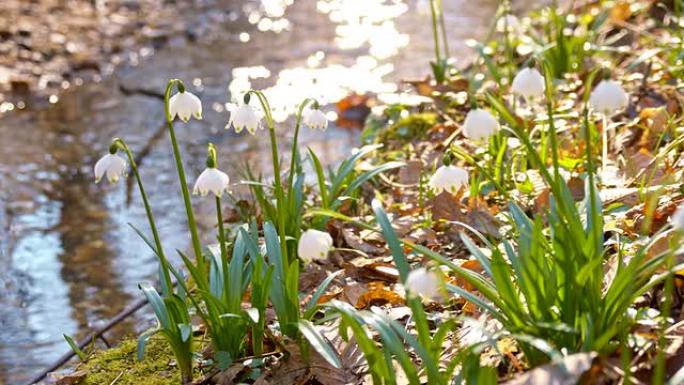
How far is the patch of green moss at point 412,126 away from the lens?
174 inches

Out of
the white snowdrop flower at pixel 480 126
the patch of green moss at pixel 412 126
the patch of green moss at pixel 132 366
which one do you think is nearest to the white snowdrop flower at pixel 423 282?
the white snowdrop flower at pixel 480 126

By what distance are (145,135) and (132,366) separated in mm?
2987

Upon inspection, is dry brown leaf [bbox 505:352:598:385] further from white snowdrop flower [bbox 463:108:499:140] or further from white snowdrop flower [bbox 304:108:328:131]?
white snowdrop flower [bbox 304:108:328:131]

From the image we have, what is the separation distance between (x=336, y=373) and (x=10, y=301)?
1.96 metres

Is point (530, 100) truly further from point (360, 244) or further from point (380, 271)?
point (360, 244)

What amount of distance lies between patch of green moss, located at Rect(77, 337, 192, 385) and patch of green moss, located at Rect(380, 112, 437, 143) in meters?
1.88

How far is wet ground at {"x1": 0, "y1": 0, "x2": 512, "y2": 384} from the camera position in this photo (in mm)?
3873

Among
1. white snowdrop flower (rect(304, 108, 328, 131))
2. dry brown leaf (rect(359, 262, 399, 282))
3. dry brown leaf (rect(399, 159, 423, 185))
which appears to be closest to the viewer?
white snowdrop flower (rect(304, 108, 328, 131))

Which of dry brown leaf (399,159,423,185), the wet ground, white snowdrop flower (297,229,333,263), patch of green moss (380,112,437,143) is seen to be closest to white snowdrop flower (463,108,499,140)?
white snowdrop flower (297,229,333,263)

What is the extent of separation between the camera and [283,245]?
7.77 feet

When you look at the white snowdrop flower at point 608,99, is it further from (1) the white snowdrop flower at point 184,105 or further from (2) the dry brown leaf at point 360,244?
(2) the dry brown leaf at point 360,244

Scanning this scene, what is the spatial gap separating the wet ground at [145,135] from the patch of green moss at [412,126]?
1.87ft

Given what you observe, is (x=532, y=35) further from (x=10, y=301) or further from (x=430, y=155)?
(x=10, y=301)

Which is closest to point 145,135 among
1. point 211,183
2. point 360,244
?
point 360,244
